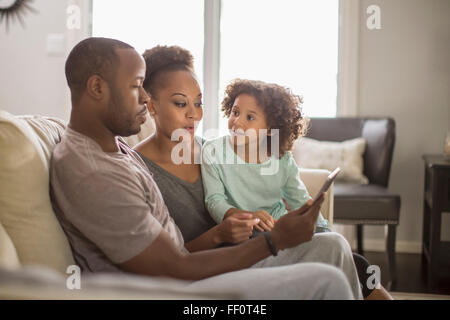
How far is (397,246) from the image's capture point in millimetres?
3496

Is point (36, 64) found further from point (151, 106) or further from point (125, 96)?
point (125, 96)

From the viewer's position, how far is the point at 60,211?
45.2 inches

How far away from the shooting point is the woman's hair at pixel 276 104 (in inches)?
71.4

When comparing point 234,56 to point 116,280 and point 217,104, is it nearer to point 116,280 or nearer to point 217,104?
point 217,104

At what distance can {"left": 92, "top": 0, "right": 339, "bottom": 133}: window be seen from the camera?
11.9ft

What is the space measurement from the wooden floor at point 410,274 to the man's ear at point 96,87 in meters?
2.05

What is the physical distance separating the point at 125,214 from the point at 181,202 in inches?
18.0

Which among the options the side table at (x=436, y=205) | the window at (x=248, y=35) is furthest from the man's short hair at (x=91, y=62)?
the window at (x=248, y=35)

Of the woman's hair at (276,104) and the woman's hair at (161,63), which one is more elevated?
the woman's hair at (161,63)

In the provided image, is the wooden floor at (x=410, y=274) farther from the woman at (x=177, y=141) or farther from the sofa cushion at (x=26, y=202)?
the sofa cushion at (x=26, y=202)

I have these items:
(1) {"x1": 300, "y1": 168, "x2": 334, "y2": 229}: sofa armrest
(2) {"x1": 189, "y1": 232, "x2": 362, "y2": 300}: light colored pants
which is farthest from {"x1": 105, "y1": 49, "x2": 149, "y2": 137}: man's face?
(1) {"x1": 300, "y1": 168, "x2": 334, "y2": 229}: sofa armrest

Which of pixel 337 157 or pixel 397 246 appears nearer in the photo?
pixel 337 157

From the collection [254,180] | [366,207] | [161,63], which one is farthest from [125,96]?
[366,207]

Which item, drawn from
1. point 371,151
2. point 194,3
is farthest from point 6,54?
point 371,151
